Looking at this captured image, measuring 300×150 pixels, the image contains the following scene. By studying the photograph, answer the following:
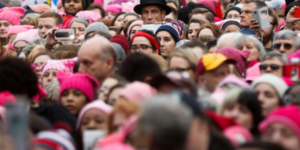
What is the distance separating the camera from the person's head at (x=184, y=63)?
6719 millimetres

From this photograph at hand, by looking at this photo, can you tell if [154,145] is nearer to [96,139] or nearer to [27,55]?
[96,139]

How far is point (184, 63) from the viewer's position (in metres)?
6.76

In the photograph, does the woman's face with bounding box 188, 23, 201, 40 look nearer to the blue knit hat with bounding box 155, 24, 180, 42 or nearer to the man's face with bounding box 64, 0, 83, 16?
the blue knit hat with bounding box 155, 24, 180, 42

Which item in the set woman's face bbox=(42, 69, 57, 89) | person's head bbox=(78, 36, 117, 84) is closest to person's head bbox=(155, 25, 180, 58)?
woman's face bbox=(42, 69, 57, 89)

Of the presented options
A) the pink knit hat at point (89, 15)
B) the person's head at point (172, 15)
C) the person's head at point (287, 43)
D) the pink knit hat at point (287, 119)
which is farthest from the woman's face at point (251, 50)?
the pink knit hat at point (89, 15)

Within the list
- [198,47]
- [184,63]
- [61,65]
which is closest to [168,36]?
[198,47]

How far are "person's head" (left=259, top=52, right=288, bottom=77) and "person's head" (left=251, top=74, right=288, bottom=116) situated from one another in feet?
2.74

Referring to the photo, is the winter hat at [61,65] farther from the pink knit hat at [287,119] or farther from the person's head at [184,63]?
the pink knit hat at [287,119]

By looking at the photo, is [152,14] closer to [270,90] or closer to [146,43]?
[146,43]

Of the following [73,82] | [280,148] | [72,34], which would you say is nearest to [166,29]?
[72,34]

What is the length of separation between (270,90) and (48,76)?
2789 mm

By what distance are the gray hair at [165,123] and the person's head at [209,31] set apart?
5.79m

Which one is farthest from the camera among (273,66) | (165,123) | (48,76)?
(48,76)

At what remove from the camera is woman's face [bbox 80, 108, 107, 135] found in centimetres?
566
